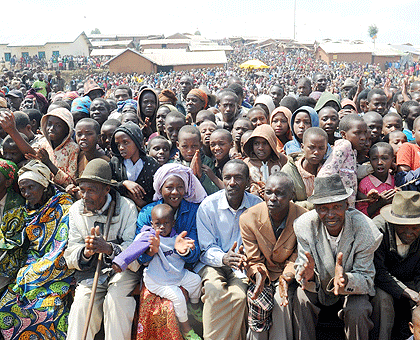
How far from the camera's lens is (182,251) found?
3.44 m

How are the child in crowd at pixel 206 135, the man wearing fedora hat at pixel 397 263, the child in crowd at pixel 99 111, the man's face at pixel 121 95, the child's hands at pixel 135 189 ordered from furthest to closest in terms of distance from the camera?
the man's face at pixel 121 95, the child in crowd at pixel 99 111, the child in crowd at pixel 206 135, the child's hands at pixel 135 189, the man wearing fedora hat at pixel 397 263

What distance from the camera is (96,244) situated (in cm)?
339

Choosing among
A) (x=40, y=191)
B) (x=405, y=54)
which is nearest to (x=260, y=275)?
(x=40, y=191)

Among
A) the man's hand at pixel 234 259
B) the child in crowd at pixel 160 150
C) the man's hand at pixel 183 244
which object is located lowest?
the man's hand at pixel 234 259

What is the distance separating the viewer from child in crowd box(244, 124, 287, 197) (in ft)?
14.0

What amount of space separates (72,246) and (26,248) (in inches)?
29.5

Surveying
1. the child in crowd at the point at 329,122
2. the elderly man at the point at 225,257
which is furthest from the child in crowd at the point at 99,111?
the child in crowd at the point at 329,122

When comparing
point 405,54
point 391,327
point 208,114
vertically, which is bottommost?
point 391,327

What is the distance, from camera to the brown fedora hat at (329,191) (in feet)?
10.1

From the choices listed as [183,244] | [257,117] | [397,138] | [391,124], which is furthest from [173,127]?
[391,124]

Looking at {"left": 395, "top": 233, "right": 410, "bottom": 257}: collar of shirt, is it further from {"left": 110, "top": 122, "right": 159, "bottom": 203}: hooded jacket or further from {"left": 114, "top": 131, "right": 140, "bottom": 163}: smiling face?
{"left": 114, "top": 131, "right": 140, "bottom": 163}: smiling face

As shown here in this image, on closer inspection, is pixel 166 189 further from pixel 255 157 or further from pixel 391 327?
pixel 391 327

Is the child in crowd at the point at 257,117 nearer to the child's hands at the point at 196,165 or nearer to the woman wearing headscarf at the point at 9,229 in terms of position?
the child's hands at the point at 196,165

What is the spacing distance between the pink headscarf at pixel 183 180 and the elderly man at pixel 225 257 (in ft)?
0.58
